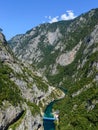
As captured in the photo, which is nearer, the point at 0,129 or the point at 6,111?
the point at 0,129

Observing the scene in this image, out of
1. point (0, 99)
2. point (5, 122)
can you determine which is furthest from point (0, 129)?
point (0, 99)

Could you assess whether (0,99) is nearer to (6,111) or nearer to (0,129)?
(6,111)

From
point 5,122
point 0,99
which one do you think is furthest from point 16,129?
point 0,99

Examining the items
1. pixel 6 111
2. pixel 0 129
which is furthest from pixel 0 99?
pixel 0 129

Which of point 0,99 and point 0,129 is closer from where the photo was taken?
point 0,129

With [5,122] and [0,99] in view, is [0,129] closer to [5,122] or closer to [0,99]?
[5,122]

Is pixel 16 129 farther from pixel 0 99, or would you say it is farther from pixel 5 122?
pixel 0 99

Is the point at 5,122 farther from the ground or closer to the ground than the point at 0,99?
closer to the ground
